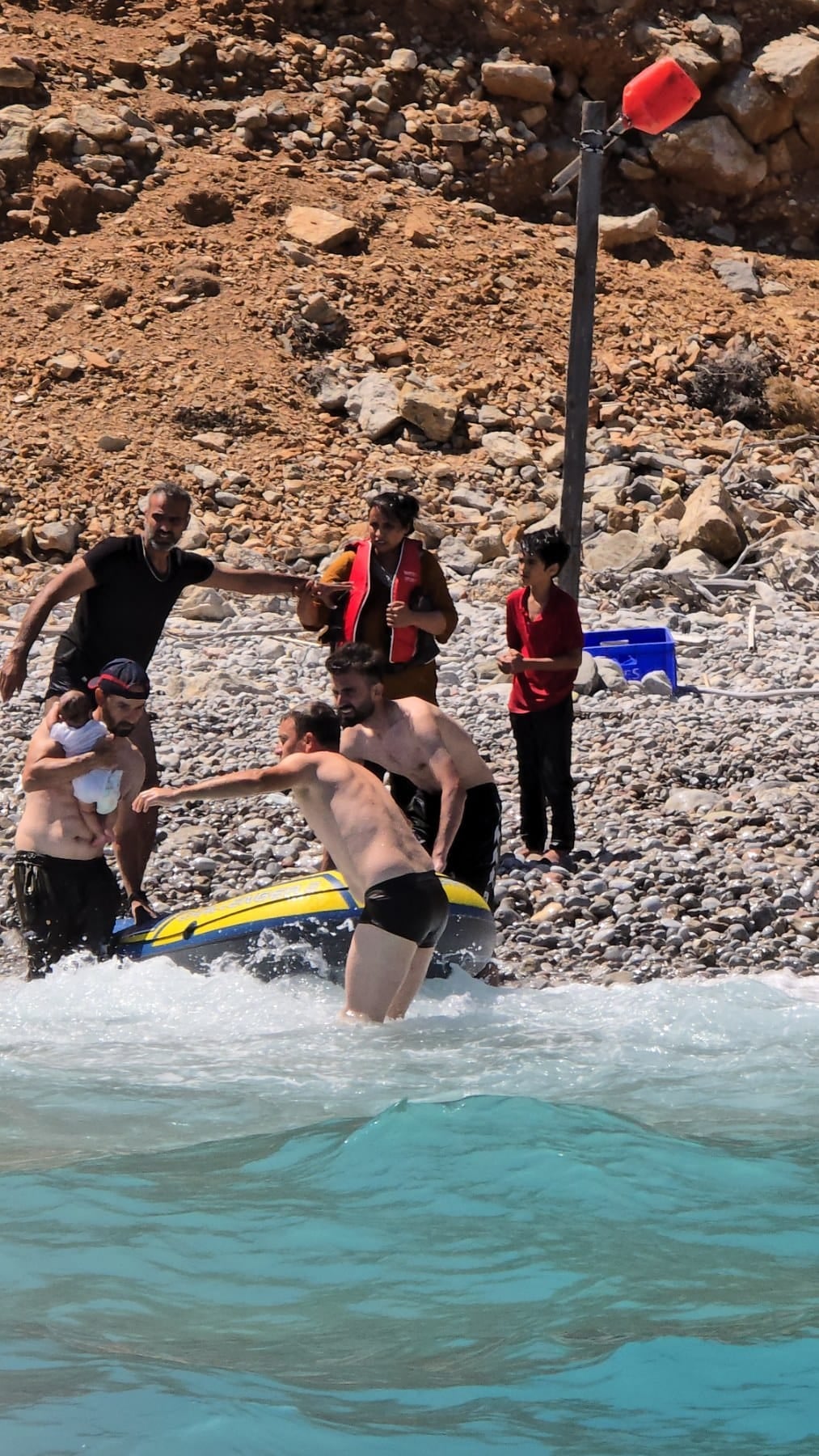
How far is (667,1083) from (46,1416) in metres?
2.83

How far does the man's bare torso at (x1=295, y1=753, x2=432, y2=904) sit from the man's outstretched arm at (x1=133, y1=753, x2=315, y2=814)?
1.6 inches

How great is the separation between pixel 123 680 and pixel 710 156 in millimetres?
18138

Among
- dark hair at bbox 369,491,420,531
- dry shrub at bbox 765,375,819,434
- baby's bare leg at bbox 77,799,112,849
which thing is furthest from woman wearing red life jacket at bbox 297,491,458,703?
dry shrub at bbox 765,375,819,434

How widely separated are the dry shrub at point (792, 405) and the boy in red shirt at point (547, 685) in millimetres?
11453

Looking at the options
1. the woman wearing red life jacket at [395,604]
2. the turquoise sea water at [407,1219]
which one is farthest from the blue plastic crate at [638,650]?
the turquoise sea water at [407,1219]

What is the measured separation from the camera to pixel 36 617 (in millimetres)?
6516

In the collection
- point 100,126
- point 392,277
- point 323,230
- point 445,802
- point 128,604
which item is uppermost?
point 128,604

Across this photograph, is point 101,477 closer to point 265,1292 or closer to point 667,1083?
point 667,1083

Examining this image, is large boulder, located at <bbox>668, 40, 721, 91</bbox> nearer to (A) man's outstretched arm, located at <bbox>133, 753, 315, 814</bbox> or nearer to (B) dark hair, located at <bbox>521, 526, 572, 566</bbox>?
(B) dark hair, located at <bbox>521, 526, 572, 566</bbox>

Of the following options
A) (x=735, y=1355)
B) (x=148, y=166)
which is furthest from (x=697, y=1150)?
(x=148, y=166)

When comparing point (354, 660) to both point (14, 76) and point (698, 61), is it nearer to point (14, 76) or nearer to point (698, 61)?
point (14, 76)

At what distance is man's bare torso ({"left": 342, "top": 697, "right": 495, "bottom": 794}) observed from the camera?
20.2 feet

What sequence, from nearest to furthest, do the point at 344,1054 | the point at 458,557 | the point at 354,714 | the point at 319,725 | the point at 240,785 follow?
1. the point at 240,785
2. the point at 344,1054
3. the point at 354,714
4. the point at 319,725
5. the point at 458,557

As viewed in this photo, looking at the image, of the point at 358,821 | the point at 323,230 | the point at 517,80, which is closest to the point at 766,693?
the point at 358,821
